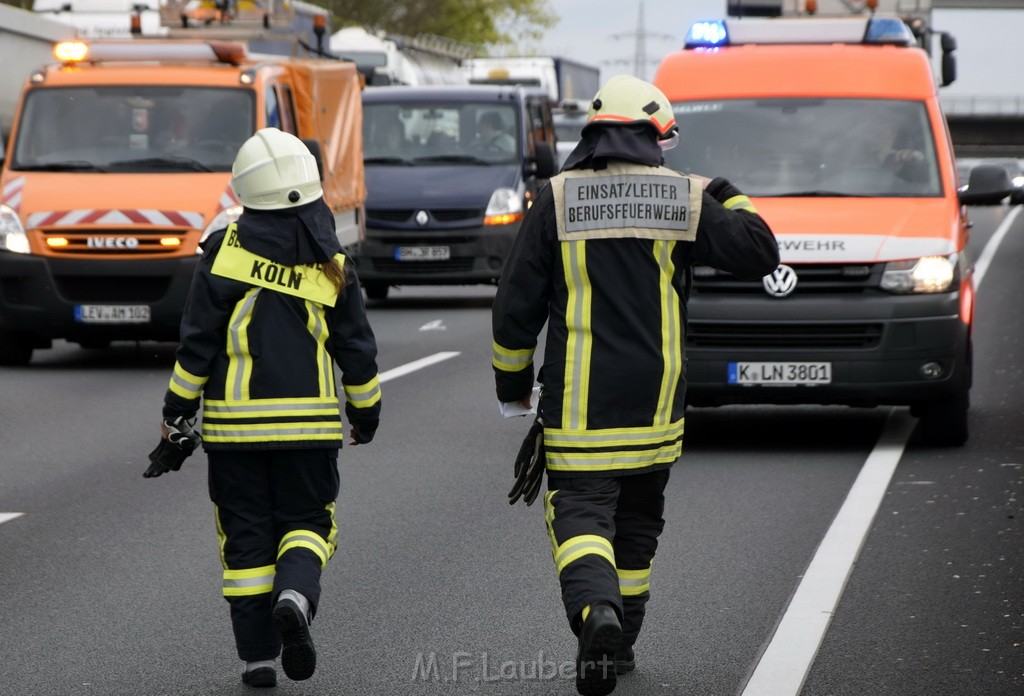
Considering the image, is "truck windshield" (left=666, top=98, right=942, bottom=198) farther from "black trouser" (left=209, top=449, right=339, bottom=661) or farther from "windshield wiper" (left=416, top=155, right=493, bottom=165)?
"windshield wiper" (left=416, top=155, right=493, bottom=165)

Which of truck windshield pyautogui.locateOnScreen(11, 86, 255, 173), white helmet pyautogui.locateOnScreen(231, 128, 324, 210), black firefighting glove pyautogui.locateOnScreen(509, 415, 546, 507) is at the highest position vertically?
white helmet pyautogui.locateOnScreen(231, 128, 324, 210)

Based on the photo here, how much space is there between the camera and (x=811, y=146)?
1113cm

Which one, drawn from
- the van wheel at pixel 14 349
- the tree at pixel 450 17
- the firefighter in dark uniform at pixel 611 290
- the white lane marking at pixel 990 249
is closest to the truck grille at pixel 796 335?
the firefighter in dark uniform at pixel 611 290

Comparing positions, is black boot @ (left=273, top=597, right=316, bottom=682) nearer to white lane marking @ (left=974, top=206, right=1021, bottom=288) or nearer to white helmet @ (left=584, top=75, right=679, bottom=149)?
white helmet @ (left=584, top=75, right=679, bottom=149)

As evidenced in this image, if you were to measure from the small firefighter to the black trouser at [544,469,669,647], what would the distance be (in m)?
0.70

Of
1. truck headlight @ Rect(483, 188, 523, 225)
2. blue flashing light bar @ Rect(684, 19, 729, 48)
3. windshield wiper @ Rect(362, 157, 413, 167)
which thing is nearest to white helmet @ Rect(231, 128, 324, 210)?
blue flashing light bar @ Rect(684, 19, 729, 48)

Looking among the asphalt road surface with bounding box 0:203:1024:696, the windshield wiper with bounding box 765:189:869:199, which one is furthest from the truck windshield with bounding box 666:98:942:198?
the asphalt road surface with bounding box 0:203:1024:696

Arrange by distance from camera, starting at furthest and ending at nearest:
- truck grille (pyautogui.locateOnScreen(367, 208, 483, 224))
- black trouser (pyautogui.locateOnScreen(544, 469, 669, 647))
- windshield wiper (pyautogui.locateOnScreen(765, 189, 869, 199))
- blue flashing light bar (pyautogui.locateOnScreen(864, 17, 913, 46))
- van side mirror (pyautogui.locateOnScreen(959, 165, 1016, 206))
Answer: truck grille (pyautogui.locateOnScreen(367, 208, 483, 224))
blue flashing light bar (pyautogui.locateOnScreen(864, 17, 913, 46))
windshield wiper (pyautogui.locateOnScreen(765, 189, 869, 199))
van side mirror (pyautogui.locateOnScreen(959, 165, 1016, 206))
black trouser (pyautogui.locateOnScreen(544, 469, 669, 647))

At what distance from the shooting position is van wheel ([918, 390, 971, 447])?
10289 mm

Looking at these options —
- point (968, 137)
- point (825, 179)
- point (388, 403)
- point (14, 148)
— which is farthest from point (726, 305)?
point (968, 137)

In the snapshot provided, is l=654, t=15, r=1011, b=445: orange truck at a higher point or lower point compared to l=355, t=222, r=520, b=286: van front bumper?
higher

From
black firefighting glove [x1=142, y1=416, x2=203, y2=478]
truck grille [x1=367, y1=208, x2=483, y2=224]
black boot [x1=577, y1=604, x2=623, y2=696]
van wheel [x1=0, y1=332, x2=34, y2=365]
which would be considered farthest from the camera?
truck grille [x1=367, y1=208, x2=483, y2=224]

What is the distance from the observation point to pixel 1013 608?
6.62 meters

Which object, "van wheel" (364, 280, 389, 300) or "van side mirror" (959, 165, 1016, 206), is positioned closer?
"van side mirror" (959, 165, 1016, 206)
